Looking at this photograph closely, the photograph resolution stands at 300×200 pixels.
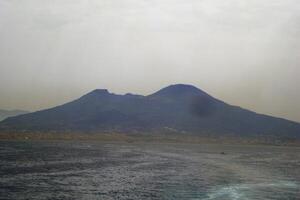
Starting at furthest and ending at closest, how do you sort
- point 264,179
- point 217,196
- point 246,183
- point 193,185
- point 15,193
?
point 264,179 < point 246,183 < point 193,185 < point 217,196 < point 15,193

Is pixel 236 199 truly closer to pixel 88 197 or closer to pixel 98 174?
pixel 88 197

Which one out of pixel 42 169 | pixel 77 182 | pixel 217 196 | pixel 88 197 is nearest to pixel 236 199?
pixel 217 196

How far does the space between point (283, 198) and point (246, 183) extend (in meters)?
15.7

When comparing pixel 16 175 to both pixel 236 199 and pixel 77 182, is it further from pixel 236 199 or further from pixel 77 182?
pixel 236 199

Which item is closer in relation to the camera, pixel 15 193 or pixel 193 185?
pixel 15 193

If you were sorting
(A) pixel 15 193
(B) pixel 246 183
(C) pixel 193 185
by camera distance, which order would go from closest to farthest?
(A) pixel 15 193
(C) pixel 193 185
(B) pixel 246 183

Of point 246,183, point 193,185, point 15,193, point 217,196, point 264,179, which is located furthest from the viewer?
point 264,179

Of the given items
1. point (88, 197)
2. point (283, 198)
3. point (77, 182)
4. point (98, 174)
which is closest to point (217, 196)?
point (283, 198)

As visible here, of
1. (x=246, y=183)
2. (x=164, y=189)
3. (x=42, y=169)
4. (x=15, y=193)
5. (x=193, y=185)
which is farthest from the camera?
(x=42, y=169)

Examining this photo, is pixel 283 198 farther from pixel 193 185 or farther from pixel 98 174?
pixel 98 174

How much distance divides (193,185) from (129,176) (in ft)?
50.1

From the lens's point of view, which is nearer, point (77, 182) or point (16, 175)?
point (77, 182)

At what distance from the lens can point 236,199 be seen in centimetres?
5141

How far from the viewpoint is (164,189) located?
190 ft
